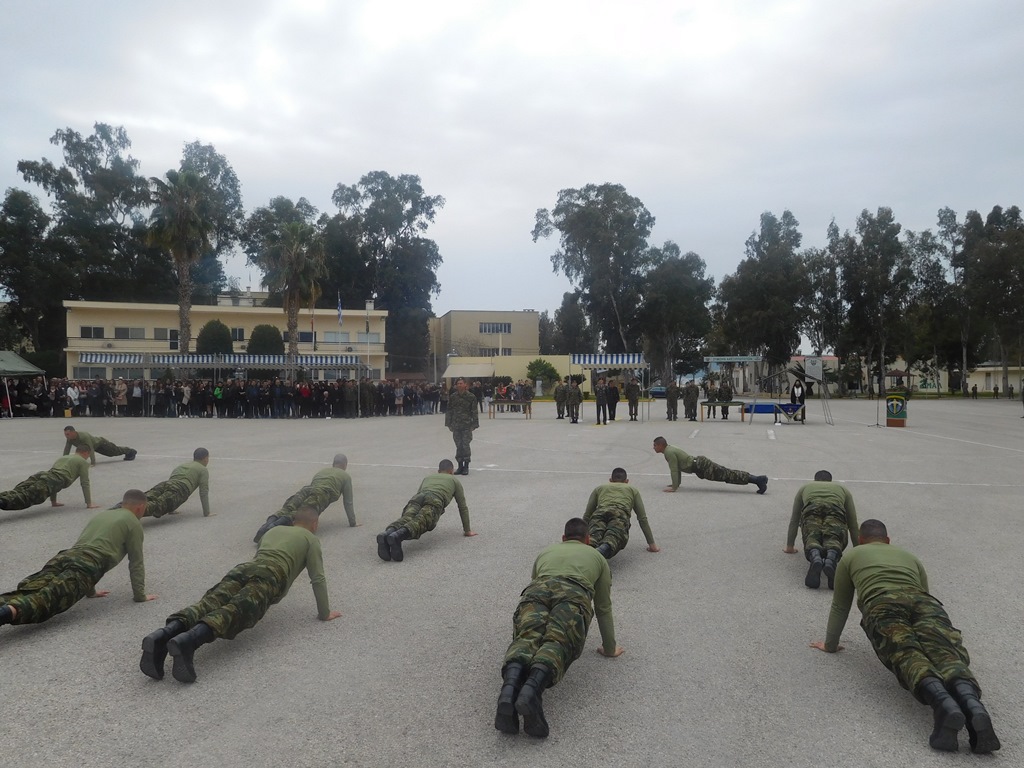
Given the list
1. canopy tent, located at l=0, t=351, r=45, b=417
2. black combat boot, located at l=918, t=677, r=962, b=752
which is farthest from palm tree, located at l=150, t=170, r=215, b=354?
black combat boot, located at l=918, t=677, r=962, b=752

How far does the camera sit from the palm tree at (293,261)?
1741 inches

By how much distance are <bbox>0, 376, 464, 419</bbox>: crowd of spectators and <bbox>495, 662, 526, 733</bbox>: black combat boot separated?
101ft

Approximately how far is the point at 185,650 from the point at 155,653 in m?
0.20

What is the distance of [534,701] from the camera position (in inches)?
162

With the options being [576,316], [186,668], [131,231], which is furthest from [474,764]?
[576,316]

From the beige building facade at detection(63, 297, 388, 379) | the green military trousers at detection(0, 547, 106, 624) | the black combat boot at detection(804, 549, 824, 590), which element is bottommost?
the black combat boot at detection(804, 549, 824, 590)

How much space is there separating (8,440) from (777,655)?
2340 cm

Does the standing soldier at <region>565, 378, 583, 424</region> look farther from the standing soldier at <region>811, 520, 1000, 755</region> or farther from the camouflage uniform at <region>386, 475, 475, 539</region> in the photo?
the standing soldier at <region>811, 520, 1000, 755</region>

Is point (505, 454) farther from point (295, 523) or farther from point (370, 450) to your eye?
point (295, 523)

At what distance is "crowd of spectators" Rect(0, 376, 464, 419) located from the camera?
34656 mm

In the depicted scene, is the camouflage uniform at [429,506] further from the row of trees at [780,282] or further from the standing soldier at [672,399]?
the row of trees at [780,282]

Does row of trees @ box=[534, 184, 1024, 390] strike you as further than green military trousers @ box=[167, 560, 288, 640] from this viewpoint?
Yes

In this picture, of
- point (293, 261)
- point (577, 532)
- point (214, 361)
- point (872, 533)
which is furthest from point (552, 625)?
point (214, 361)

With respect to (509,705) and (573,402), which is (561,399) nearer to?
(573,402)
